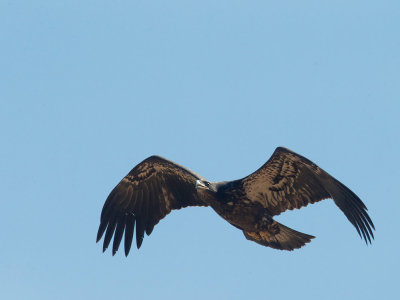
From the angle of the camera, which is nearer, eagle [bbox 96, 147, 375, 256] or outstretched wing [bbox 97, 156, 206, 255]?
eagle [bbox 96, 147, 375, 256]

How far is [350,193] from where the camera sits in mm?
17062

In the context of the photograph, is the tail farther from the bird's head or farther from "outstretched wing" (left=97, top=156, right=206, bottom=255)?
"outstretched wing" (left=97, top=156, right=206, bottom=255)

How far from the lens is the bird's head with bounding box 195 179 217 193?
18.1 m

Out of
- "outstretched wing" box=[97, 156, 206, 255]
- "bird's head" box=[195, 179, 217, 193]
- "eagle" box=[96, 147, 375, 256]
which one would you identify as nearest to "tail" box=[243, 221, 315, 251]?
"eagle" box=[96, 147, 375, 256]

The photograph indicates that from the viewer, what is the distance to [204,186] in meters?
18.2

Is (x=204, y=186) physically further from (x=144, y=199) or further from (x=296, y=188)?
(x=144, y=199)

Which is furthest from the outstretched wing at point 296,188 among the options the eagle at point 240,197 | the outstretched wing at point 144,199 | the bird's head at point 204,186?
the outstretched wing at point 144,199

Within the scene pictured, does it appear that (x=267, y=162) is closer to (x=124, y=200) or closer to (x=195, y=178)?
(x=195, y=178)

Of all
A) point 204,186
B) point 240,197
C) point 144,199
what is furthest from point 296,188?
point 144,199

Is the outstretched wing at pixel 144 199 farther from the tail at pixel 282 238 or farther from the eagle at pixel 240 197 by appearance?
the tail at pixel 282 238

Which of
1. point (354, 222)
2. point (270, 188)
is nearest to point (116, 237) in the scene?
point (270, 188)

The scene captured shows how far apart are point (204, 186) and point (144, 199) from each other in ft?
7.62

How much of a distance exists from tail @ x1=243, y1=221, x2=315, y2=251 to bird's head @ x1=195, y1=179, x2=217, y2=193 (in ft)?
4.12

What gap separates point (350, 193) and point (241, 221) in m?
2.45
